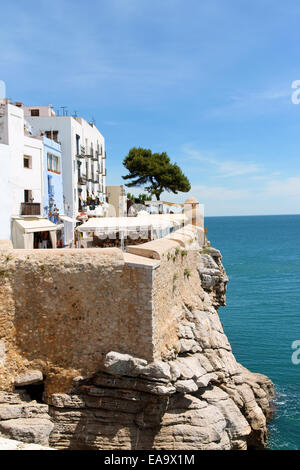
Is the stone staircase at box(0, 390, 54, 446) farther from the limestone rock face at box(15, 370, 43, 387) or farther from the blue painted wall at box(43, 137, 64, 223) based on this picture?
the blue painted wall at box(43, 137, 64, 223)

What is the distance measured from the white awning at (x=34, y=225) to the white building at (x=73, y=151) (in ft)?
27.0

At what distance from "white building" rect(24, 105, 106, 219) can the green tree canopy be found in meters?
6.27

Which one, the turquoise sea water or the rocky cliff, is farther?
the turquoise sea water

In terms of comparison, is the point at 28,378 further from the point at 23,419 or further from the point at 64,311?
the point at 64,311

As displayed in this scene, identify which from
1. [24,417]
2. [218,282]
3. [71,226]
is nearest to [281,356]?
[218,282]

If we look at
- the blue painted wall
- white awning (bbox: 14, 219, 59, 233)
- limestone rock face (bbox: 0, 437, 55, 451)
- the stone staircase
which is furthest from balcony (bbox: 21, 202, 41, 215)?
limestone rock face (bbox: 0, 437, 55, 451)

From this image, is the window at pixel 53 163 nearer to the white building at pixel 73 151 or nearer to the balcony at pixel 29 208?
the white building at pixel 73 151

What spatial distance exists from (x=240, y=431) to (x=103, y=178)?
36.8 meters

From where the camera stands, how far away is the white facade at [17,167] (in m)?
22.9

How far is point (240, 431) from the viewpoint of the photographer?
1506 centimetres

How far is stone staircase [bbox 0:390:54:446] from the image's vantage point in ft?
40.3

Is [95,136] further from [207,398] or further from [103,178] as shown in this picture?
[207,398]

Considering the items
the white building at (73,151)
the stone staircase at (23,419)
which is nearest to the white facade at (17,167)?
the white building at (73,151)

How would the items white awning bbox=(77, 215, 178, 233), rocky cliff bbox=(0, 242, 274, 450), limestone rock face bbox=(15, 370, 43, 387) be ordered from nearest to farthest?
rocky cliff bbox=(0, 242, 274, 450) < limestone rock face bbox=(15, 370, 43, 387) < white awning bbox=(77, 215, 178, 233)
